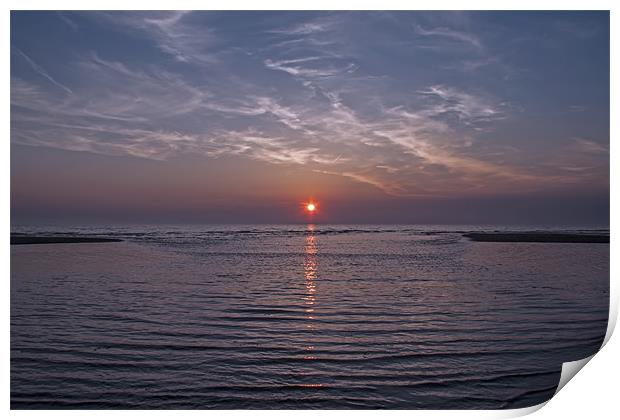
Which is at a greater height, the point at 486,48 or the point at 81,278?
the point at 486,48

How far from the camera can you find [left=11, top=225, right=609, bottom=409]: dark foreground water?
11.9 ft

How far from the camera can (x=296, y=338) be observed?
4832 mm

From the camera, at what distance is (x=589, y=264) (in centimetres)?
1106

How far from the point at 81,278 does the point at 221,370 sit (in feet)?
17.9

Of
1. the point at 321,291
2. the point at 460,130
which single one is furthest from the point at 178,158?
the point at 460,130

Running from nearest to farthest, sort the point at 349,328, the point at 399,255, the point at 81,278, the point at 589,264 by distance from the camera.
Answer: the point at 349,328
the point at 81,278
the point at 589,264
the point at 399,255

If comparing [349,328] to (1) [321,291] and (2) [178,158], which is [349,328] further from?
(2) [178,158]

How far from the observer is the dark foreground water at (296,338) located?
3.62 meters
